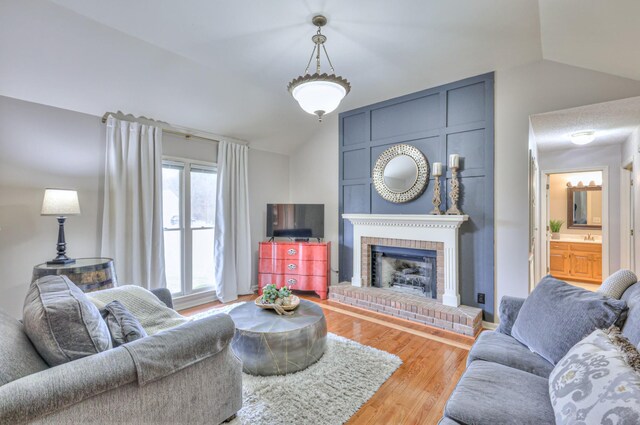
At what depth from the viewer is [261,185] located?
4902mm

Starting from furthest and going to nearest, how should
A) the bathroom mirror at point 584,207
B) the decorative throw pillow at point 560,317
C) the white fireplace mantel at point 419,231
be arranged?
1. the bathroom mirror at point 584,207
2. the white fireplace mantel at point 419,231
3. the decorative throw pillow at point 560,317

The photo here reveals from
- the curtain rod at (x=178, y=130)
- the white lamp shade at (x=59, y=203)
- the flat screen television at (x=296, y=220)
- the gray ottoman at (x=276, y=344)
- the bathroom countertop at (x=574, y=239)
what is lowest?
the gray ottoman at (x=276, y=344)

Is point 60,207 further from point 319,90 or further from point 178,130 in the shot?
point 319,90

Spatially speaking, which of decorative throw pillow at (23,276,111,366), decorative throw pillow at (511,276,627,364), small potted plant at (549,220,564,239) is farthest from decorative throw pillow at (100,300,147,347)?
small potted plant at (549,220,564,239)

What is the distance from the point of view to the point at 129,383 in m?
1.29

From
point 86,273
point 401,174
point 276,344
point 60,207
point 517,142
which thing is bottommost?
point 276,344

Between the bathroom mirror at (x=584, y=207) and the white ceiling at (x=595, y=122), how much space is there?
1503mm

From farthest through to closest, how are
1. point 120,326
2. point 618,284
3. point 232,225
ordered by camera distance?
point 232,225 → point 618,284 → point 120,326

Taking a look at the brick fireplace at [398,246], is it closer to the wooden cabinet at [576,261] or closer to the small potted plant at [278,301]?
the small potted plant at [278,301]

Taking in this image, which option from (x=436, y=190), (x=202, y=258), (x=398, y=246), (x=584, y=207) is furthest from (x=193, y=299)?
(x=584, y=207)

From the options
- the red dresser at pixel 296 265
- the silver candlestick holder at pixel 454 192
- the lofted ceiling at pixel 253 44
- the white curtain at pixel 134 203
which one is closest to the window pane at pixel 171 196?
the white curtain at pixel 134 203

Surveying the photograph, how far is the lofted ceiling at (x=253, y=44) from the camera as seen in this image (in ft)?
7.36

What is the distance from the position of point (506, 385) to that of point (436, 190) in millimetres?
2559

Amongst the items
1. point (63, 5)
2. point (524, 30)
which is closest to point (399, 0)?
point (524, 30)
